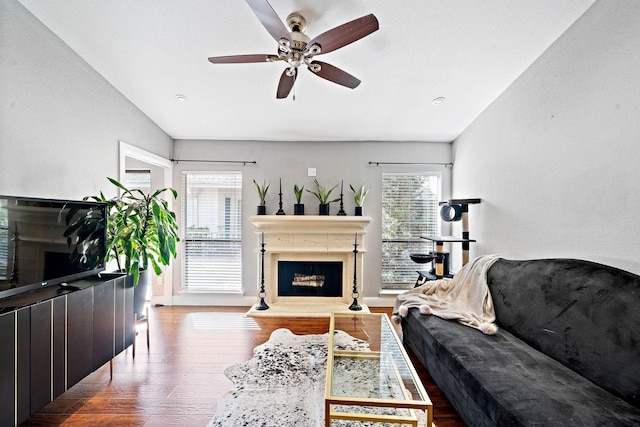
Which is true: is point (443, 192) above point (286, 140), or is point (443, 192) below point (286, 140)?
below

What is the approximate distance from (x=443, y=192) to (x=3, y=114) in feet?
15.1

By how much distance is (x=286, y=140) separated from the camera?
4109 millimetres

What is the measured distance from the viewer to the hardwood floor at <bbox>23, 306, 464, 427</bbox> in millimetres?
1855

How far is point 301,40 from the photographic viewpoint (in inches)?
70.9

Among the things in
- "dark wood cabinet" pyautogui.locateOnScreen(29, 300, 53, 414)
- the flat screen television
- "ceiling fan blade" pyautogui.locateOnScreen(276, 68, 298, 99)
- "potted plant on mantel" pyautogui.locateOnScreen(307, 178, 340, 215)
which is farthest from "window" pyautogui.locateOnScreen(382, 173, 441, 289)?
"dark wood cabinet" pyautogui.locateOnScreen(29, 300, 53, 414)

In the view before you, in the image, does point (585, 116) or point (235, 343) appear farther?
point (235, 343)

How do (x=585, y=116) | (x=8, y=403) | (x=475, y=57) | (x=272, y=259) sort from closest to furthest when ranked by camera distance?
(x=8, y=403) < (x=585, y=116) < (x=475, y=57) < (x=272, y=259)

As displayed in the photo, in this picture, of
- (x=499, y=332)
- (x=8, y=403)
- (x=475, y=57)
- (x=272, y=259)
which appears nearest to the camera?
(x=8, y=403)

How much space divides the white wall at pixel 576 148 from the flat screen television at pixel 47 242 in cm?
367

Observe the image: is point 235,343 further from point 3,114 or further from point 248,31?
point 248,31

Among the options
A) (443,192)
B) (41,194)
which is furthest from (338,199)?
(41,194)

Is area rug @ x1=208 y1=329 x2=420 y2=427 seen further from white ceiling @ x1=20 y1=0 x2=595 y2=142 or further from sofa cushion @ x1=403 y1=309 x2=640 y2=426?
white ceiling @ x1=20 y1=0 x2=595 y2=142

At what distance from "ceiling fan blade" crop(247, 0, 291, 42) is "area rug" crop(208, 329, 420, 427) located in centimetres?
223

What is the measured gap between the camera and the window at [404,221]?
4.14 metres
